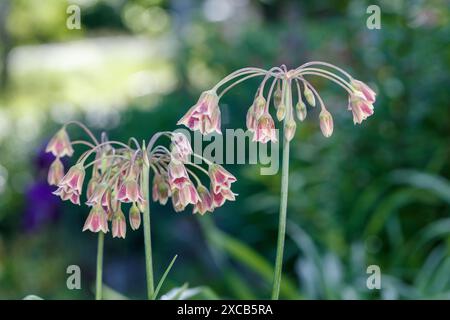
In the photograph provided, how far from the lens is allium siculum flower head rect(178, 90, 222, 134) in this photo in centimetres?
112

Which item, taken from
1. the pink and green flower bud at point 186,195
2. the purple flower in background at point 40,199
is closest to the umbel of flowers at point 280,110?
the pink and green flower bud at point 186,195

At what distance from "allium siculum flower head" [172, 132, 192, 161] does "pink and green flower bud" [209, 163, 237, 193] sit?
0.08 meters

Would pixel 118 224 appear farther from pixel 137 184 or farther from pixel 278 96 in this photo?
pixel 278 96

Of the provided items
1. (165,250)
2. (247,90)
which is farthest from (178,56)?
(165,250)

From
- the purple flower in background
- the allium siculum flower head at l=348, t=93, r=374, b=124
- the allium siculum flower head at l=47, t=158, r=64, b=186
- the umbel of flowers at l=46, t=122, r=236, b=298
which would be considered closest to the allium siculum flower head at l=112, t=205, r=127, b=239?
the umbel of flowers at l=46, t=122, r=236, b=298

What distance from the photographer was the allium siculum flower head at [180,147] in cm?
109

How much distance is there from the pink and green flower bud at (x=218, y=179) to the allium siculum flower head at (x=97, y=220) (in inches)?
8.0

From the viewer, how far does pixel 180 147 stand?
1.10 meters

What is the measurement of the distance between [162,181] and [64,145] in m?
0.25

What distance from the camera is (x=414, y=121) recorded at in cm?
316

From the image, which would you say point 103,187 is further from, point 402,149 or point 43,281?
point 43,281

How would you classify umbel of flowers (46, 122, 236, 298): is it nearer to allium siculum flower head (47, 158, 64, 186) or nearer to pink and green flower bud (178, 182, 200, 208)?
pink and green flower bud (178, 182, 200, 208)

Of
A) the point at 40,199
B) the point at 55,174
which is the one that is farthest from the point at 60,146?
the point at 40,199

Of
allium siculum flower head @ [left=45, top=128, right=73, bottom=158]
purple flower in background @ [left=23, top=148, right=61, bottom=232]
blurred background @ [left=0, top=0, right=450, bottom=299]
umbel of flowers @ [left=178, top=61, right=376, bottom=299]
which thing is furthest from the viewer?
purple flower in background @ [left=23, top=148, right=61, bottom=232]
